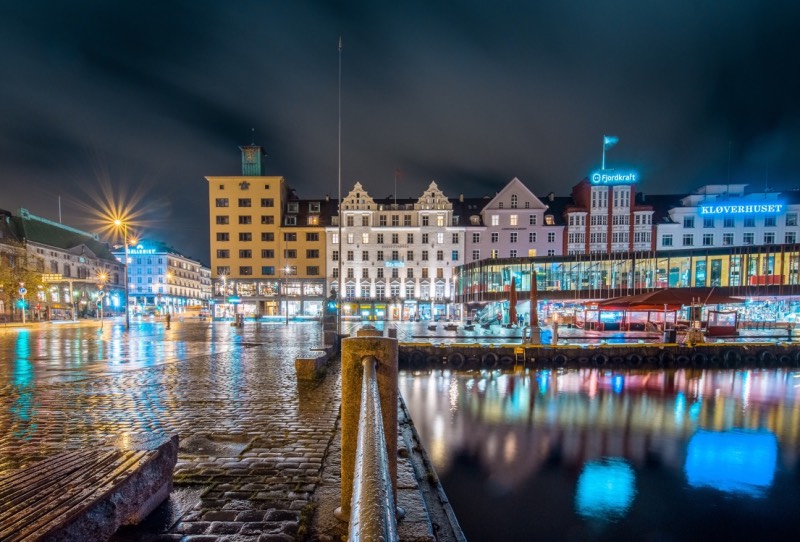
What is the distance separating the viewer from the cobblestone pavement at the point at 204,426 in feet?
13.6

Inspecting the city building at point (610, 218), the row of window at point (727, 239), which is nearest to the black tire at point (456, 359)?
the city building at point (610, 218)

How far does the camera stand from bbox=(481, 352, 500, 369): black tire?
20531 millimetres

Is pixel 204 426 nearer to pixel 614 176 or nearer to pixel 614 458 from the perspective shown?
pixel 614 458

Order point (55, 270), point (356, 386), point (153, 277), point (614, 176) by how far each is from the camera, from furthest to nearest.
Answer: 1. point (153, 277)
2. point (55, 270)
3. point (614, 176)
4. point (356, 386)

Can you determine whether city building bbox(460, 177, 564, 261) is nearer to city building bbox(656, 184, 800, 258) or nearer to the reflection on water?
city building bbox(656, 184, 800, 258)

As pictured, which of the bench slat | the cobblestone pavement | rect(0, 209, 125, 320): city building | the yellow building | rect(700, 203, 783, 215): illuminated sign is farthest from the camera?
the yellow building

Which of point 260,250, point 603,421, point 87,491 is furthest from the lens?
point 260,250

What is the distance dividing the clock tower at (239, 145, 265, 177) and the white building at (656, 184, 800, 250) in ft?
207

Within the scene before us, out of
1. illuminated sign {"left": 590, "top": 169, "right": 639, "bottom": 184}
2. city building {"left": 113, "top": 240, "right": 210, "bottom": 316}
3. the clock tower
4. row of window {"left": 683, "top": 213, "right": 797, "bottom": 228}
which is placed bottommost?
city building {"left": 113, "top": 240, "right": 210, "bottom": 316}

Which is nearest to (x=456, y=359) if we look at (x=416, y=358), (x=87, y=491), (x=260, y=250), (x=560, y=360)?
(x=416, y=358)

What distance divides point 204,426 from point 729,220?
238 feet

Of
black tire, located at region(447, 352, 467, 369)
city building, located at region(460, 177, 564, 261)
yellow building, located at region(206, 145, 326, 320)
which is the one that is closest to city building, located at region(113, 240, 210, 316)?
yellow building, located at region(206, 145, 326, 320)

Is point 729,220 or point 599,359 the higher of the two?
point 729,220

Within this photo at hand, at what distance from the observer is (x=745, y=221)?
186ft
